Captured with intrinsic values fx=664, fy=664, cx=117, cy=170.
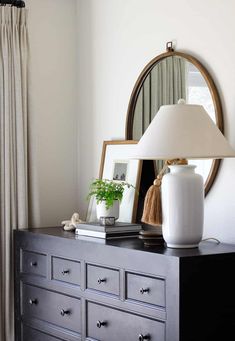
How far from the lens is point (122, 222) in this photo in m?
3.28

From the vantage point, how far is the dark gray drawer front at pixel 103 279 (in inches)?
109

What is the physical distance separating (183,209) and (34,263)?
108cm

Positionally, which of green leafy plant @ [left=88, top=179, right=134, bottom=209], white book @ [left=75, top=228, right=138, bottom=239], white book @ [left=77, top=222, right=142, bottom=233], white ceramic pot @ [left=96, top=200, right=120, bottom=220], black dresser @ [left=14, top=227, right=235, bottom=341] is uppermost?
green leafy plant @ [left=88, top=179, right=134, bottom=209]

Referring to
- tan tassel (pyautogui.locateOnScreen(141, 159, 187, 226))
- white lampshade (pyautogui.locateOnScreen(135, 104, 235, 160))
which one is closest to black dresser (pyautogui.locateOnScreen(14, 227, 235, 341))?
tan tassel (pyautogui.locateOnScreen(141, 159, 187, 226))

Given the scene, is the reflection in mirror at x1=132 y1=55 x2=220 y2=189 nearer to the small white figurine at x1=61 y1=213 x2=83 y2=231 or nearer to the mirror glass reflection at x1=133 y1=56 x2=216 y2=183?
the mirror glass reflection at x1=133 y1=56 x2=216 y2=183

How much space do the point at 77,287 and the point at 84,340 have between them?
24 cm

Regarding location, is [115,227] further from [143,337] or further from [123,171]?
[143,337]

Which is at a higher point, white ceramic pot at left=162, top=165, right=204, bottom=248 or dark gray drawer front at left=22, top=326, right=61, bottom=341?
white ceramic pot at left=162, top=165, right=204, bottom=248

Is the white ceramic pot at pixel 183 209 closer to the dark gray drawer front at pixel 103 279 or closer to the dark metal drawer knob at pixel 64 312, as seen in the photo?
the dark gray drawer front at pixel 103 279

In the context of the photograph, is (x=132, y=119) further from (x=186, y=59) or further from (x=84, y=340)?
(x=84, y=340)

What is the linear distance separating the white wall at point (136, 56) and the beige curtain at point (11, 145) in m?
0.40

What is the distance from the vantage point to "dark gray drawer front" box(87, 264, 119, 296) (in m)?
2.78

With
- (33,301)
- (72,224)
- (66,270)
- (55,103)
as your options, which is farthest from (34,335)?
(55,103)

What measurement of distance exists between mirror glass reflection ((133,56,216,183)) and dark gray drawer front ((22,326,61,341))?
3.26 feet
